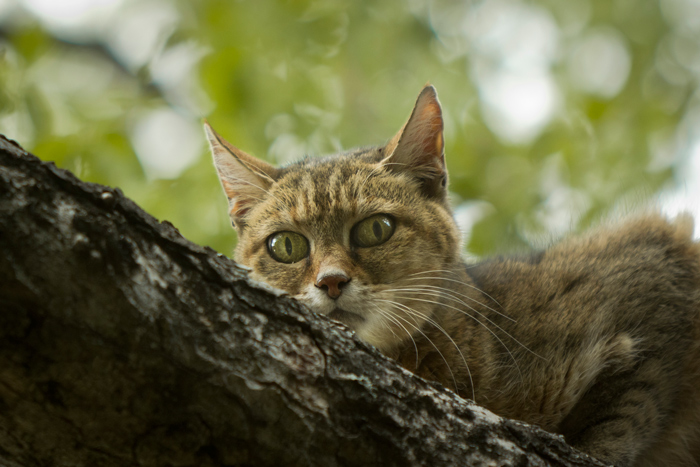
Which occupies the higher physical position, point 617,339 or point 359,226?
point 359,226

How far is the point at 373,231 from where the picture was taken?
3.16m

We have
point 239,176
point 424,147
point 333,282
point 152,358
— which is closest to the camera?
point 152,358

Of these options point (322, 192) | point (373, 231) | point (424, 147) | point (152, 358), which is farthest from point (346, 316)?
point (152, 358)

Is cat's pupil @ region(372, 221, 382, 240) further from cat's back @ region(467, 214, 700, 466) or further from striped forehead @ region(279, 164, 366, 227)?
cat's back @ region(467, 214, 700, 466)

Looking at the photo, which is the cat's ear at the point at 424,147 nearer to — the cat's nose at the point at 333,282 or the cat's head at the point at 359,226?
the cat's head at the point at 359,226

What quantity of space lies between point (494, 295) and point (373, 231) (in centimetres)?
85

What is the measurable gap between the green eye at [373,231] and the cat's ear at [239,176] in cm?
71

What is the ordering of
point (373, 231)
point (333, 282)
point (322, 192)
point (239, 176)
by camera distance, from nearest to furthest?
1. point (333, 282)
2. point (373, 231)
3. point (322, 192)
4. point (239, 176)

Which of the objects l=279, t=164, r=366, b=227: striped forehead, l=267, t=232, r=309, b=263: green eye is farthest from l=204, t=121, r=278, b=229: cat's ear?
l=267, t=232, r=309, b=263: green eye

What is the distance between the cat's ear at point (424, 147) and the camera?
3.26 meters

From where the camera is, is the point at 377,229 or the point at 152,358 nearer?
the point at 152,358

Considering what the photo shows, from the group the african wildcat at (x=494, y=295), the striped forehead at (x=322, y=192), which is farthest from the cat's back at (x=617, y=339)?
the striped forehead at (x=322, y=192)

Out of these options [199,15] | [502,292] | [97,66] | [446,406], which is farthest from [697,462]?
[97,66]

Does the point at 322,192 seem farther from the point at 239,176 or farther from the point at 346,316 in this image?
the point at 346,316
